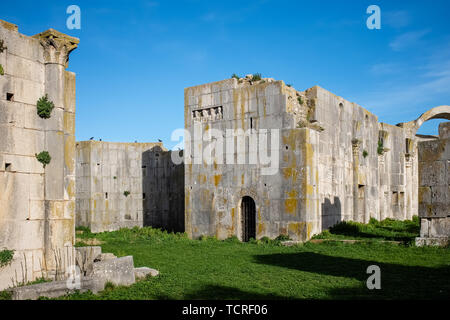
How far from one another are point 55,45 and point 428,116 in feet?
83.5

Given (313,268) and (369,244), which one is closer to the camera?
(313,268)

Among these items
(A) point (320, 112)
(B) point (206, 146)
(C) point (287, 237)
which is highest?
(A) point (320, 112)

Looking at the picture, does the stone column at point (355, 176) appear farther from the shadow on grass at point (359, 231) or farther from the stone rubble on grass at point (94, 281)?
the stone rubble on grass at point (94, 281)

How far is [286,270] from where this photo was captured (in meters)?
11.8

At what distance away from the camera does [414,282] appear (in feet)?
31.8

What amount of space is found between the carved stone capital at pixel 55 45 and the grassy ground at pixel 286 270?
6.18 meters

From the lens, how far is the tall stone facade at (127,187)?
26141mm

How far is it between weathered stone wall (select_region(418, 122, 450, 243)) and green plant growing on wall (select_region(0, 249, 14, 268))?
11.7m

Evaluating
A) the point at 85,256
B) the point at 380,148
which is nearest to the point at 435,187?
the point at 85,256

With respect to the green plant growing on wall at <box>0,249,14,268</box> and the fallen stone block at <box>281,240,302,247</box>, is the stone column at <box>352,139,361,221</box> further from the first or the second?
the green plant growing on wall at <box>0,249,14,268</box>

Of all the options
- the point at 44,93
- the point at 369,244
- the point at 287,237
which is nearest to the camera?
the point at 44,93
